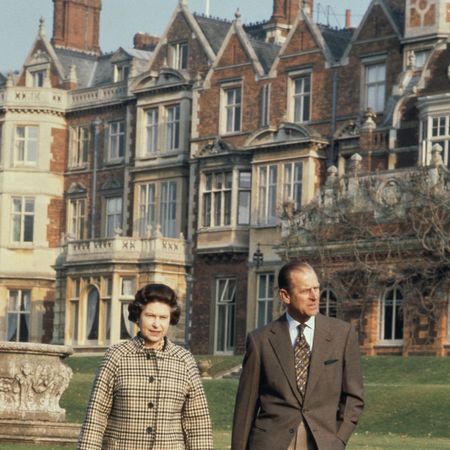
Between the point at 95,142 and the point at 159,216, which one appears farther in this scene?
the point at 95,142

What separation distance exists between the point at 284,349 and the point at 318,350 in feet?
0.68

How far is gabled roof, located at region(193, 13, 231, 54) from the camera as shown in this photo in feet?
188

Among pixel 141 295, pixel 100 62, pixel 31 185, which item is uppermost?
pixel 100 62

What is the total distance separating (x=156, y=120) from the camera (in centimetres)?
5766

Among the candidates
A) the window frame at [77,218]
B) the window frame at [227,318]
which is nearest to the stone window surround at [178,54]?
the window frame at [77,218]

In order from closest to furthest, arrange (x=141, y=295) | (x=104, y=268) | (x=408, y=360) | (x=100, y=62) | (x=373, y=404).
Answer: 1. (x=141, y=295)
2. (x=373, y=404)
3. (x=408, y=360)
4. (x=104, y=268)
5. (x=100, y=62)

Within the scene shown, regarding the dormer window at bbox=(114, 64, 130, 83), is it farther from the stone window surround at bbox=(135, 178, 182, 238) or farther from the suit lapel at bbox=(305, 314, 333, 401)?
the suit lapel at bbox=(305, 314, 333, 401)

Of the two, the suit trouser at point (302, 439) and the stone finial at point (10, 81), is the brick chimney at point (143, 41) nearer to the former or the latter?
the stone finial at point (10, 81)

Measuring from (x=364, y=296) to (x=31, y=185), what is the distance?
61.3 feet

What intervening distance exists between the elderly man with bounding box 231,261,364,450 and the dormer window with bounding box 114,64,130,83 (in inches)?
2042

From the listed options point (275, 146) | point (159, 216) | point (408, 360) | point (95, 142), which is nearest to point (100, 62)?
point (95, 142)

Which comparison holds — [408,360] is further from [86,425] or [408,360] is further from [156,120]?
[86,425]

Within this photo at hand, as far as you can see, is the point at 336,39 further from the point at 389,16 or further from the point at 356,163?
the point at 356,163

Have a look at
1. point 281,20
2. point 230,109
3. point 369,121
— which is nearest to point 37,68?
point 281,20
